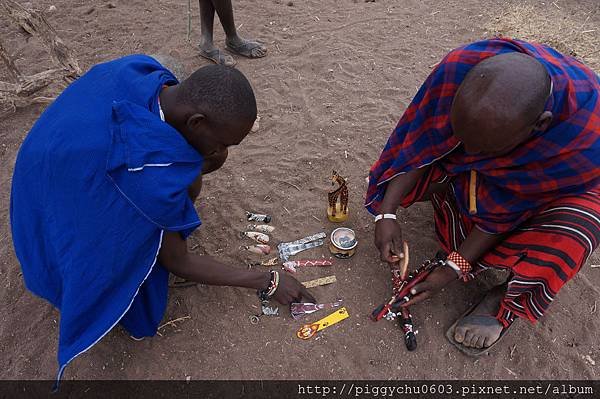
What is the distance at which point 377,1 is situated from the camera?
452 cm

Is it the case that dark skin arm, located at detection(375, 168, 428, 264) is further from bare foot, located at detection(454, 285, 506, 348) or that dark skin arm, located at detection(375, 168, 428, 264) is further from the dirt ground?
bare foot, located at detection(454, 285, 506, 348)

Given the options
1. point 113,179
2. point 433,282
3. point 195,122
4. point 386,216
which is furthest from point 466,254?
point 113,179

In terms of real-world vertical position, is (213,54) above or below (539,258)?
below

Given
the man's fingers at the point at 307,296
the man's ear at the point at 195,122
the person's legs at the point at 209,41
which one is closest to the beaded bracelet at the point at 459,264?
the man's fingers at the point at 307,296

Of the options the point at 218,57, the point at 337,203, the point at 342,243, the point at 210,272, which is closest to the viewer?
the point at 210,272

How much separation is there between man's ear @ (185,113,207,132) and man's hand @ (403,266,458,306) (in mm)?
1239

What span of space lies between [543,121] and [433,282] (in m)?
0.86

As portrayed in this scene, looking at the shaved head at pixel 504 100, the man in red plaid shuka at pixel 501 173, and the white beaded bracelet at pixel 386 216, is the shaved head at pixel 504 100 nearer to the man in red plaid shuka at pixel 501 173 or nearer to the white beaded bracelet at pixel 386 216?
the man in red plaid shuka at pixel 501 173

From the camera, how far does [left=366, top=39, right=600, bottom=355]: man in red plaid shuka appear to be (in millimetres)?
1468

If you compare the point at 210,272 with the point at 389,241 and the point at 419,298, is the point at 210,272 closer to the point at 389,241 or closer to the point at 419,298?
the point at 389,241

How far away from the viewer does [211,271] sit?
186cm

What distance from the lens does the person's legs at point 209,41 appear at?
3531 mm

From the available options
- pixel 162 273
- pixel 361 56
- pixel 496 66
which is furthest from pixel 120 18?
pixel 496 66

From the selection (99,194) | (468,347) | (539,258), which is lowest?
(468,347)
